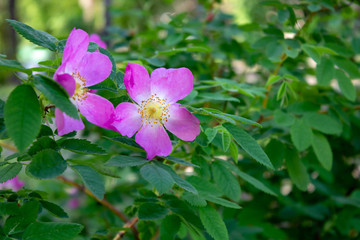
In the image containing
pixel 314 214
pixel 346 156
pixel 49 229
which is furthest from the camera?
pixel 346 156

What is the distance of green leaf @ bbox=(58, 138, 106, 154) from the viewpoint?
60cm

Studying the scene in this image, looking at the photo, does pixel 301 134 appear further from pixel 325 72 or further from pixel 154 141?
pixel 154 141

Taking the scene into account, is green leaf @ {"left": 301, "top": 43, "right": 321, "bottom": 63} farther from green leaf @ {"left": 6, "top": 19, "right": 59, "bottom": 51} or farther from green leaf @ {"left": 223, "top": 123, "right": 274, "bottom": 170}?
green leaf @ {"left": 6, "top": 19, "right": 59, "bottom": 51}

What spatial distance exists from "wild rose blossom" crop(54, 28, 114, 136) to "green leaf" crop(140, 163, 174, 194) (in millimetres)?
95

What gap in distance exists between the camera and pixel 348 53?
1050 millimetres

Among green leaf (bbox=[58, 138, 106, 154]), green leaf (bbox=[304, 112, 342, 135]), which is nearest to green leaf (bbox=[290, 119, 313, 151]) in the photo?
green leaf (bbox=[304, 112, 342, 135])

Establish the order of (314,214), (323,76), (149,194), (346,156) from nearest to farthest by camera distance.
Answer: (149,194), (323,76), (314,214), (346,156)

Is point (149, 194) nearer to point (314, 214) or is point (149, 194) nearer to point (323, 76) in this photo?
point (323, 76)

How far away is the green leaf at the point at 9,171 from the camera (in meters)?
0.60

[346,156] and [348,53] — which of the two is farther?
[346,156]

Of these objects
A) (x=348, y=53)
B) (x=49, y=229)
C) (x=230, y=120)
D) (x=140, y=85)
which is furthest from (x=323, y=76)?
(x=49, y=229)

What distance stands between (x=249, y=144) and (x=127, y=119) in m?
0.21

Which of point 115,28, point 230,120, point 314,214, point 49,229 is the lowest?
point 314,214

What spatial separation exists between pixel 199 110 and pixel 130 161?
0.48 feet
